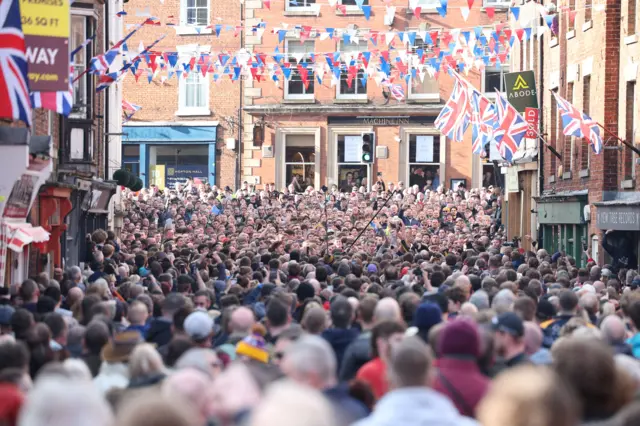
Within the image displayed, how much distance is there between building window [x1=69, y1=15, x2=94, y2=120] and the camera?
25266 mm

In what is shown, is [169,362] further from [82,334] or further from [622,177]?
[622,177]

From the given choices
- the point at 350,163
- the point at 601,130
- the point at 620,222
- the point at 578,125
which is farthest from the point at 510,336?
A: the point at 350,163

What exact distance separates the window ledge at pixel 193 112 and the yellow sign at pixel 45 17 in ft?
112

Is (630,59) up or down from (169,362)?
up

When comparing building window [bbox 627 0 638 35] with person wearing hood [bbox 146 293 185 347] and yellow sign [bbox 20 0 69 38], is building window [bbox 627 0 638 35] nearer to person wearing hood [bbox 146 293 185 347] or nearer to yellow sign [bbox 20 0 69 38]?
yellow sign [bbox 20 0 69 38]

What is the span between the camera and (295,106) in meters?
48.9

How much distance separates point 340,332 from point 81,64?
16.0 metres

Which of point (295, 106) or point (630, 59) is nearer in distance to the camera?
point (630, 59)

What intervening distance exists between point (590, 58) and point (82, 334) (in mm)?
19337

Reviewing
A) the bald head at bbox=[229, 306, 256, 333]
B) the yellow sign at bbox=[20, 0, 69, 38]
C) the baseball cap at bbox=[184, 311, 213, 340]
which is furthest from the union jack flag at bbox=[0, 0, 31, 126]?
the baseball cap at bbox=[184, 311, 213, 340]

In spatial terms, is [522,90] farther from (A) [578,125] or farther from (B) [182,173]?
(B) [182,173]

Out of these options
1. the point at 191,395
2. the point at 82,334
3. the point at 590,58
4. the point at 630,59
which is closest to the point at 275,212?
the point at 590,58

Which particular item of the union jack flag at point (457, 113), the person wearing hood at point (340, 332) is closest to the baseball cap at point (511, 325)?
the person wearing hood at point (340, 332)

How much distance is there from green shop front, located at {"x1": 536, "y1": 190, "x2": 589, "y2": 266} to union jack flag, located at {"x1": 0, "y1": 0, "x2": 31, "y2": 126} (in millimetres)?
16521
